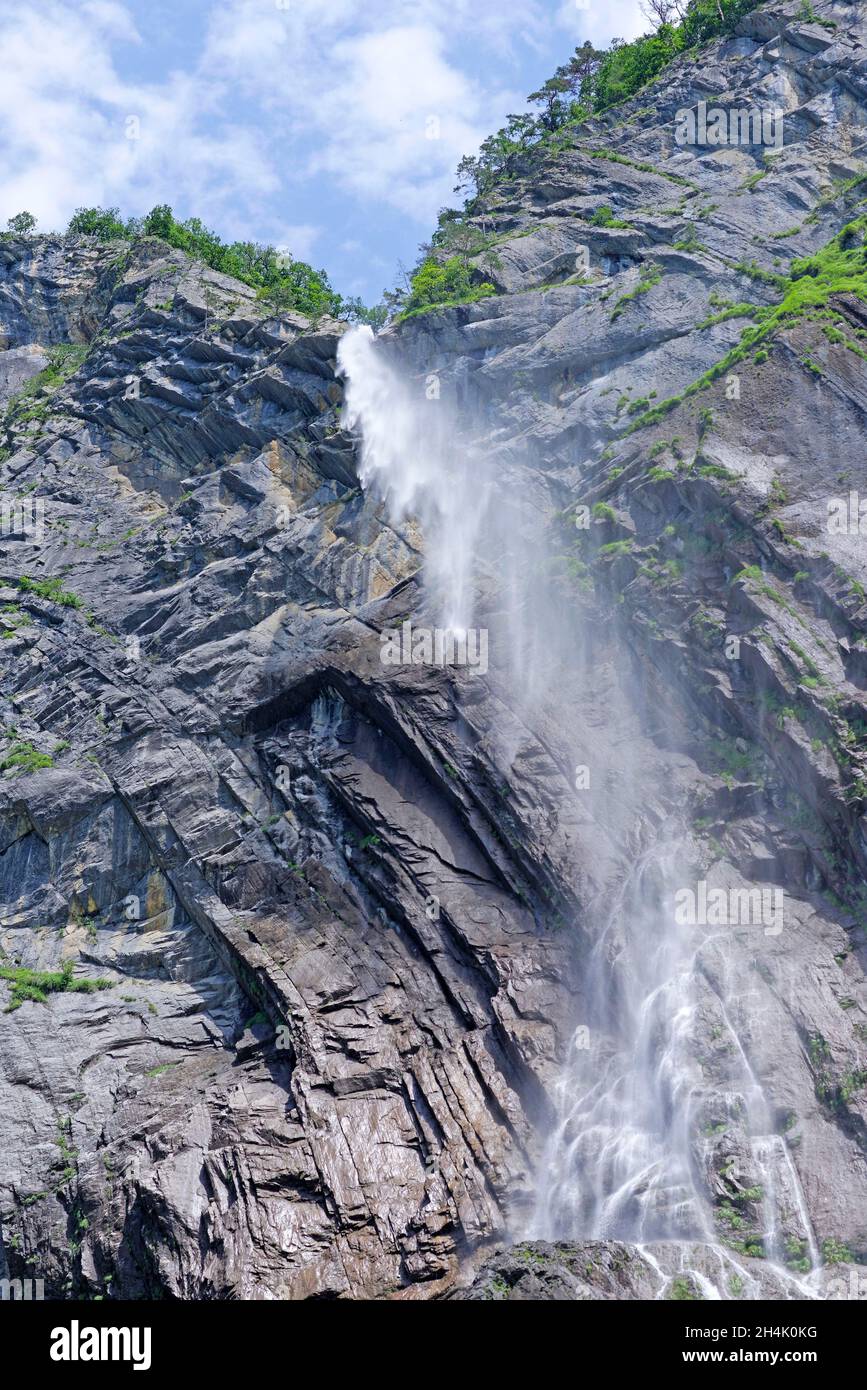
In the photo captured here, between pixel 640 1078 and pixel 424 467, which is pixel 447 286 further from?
pixel 640 1078

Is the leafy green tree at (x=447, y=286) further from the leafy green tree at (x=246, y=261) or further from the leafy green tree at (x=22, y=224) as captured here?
the leafy green tree at (x=22, y=224)

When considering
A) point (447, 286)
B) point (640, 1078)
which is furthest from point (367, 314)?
point (640, 1078)

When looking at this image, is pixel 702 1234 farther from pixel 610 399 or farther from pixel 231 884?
pixel 610 399

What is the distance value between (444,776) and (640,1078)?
8.32m

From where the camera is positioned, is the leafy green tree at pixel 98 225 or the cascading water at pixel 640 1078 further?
the leafy green tree at pixel 98 225

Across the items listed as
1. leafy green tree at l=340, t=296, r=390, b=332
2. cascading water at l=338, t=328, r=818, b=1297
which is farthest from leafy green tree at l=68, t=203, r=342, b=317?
cascading water at l=338, t=328, r=818, b=1297

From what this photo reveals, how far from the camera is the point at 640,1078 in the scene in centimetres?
2266

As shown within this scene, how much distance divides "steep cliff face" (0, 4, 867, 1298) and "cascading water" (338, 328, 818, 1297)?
15 centimetres

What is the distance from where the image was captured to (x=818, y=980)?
21.9m

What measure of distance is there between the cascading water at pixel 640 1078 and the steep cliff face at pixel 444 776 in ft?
0.51

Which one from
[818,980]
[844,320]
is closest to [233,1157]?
[818,980]

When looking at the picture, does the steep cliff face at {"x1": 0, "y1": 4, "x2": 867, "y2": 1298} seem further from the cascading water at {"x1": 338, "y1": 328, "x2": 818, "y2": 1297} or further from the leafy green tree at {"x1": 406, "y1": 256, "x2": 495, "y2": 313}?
the leafy green tree at {"x1": 406, "y1": 256, "x2": 495, "y2": 313}

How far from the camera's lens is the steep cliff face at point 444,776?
2125cm

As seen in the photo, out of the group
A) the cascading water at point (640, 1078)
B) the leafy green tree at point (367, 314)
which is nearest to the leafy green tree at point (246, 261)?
the leafy green tree at point (367, 314)
